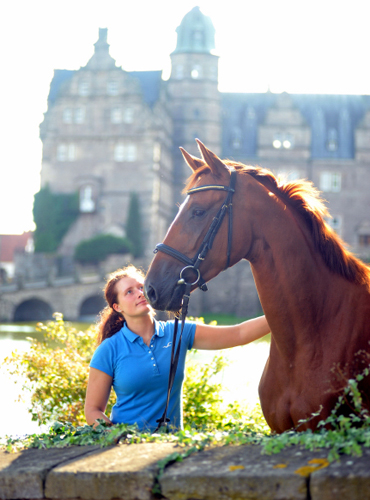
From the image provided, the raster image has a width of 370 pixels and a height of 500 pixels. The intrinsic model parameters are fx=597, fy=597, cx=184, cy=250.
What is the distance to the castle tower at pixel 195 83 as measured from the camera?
41344 mm

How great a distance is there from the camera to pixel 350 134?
4266 centimetres

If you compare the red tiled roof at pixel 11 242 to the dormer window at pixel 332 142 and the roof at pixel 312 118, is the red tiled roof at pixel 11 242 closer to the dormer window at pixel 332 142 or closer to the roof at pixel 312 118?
the roof at pixel 312 118

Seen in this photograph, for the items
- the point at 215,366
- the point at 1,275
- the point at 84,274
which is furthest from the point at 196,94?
the point at 215,366

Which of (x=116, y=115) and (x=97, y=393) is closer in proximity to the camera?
(x=97, y=393)

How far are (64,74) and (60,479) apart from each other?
42.8 m

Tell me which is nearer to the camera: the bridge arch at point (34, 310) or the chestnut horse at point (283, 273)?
the chestnut horse at point (283, 273)

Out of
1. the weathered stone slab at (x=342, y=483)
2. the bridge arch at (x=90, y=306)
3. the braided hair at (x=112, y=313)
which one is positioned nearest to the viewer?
the weathered stone slab at (x=342, y=483)

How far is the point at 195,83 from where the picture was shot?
1629 inches

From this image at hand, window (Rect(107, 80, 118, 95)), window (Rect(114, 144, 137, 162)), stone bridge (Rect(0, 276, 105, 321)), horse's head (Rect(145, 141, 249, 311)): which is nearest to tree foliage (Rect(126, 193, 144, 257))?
window (Rect(114, 144, 137, 162))

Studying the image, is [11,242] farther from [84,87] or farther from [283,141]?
[283,141]

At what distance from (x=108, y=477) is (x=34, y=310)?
1381 inches

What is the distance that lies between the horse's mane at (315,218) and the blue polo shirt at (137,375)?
40.3 inches

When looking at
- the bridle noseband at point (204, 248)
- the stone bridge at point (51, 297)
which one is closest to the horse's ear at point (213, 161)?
the bridle noseband at point (204, 248)

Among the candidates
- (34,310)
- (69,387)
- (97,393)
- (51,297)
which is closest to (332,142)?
(51,297)
